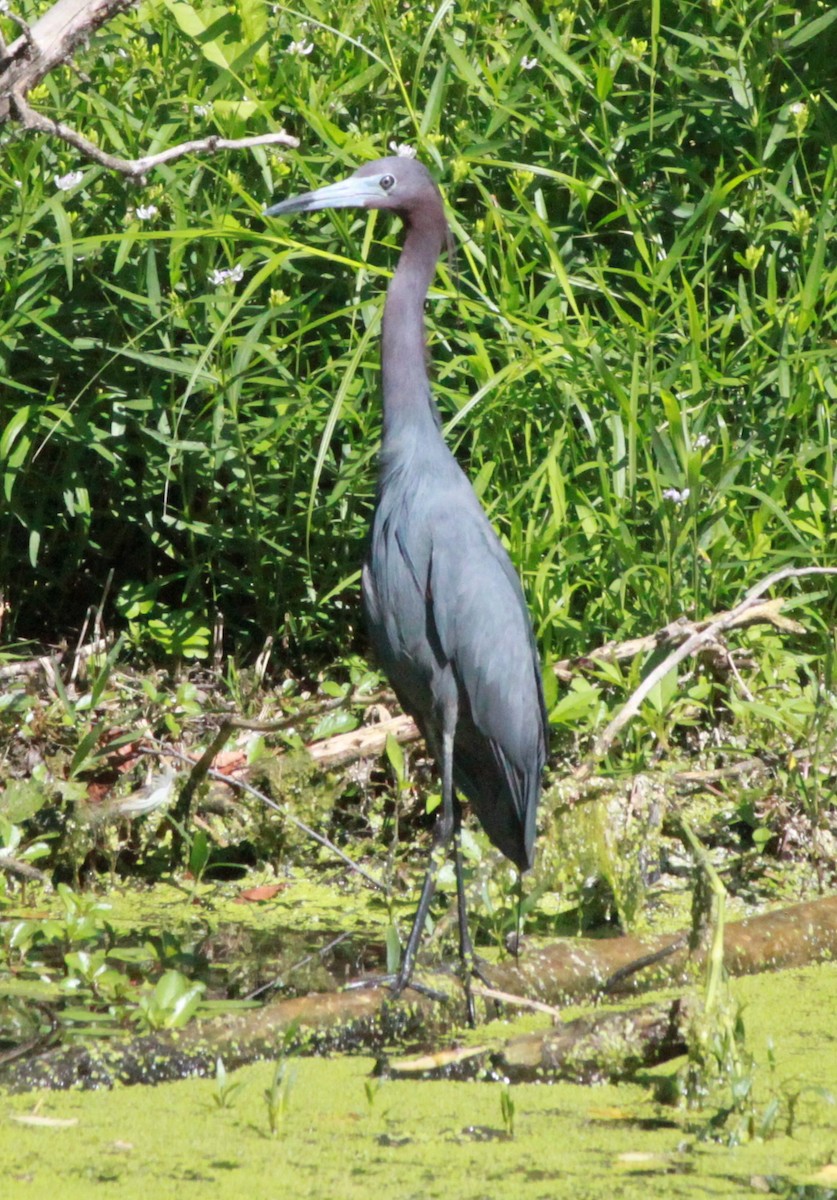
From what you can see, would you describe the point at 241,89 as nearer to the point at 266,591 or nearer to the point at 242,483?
the point at 242,483

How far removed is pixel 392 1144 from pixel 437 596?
1.39 metres

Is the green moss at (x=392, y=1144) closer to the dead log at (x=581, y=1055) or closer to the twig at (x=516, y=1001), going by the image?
the dead log at (x=581, y=1055)

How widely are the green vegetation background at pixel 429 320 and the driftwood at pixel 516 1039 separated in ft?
3.73

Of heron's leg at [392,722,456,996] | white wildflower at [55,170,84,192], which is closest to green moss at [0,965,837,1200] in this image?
heron's leg at [392,722,456,996]

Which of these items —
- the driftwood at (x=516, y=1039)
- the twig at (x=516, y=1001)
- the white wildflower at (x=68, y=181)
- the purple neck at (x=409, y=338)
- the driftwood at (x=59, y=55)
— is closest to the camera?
the driftwood at (x=516, y=1039)

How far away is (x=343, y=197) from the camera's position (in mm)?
3574

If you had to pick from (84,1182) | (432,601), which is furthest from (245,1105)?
(432,601)

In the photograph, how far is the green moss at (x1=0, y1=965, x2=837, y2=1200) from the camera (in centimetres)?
212

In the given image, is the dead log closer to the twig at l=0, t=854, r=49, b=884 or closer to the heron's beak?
the twig at l=0, t=854, r=49, b=884

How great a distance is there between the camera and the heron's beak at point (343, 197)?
357 centimetres

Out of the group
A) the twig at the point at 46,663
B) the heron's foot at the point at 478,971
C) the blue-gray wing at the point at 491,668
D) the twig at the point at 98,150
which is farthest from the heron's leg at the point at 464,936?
the twig at the point at 98,150

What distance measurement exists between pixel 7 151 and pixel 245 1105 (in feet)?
9.55

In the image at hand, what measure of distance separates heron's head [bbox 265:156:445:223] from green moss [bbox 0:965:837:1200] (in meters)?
2.02

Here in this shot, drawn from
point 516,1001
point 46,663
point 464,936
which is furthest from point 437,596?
point 46,663
